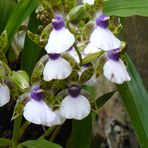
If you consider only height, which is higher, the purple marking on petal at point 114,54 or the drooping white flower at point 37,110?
the purple marking on petal at point 114,54

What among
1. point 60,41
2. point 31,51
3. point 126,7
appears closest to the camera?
point 60,41

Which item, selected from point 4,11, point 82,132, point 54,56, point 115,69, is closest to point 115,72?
point 115,69

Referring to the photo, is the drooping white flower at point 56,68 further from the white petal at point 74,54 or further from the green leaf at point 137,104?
the green leaf at point 137,104

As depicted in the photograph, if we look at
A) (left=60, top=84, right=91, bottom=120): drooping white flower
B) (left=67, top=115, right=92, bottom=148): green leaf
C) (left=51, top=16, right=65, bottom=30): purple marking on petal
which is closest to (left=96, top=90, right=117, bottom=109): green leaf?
(left=67, top=115, right=92, bottom=148): green leaf

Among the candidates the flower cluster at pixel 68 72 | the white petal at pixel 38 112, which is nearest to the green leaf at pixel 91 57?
the flower cluster at pixel 68 72

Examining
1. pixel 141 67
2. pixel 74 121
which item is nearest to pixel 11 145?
pixel 74 121

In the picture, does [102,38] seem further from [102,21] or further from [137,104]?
[137,104]
